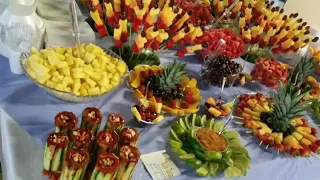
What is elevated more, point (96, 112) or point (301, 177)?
point (96, 112)

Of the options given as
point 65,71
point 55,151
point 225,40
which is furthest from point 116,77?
point 225,40

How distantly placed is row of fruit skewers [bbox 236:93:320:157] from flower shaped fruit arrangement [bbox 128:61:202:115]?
16 centimetres

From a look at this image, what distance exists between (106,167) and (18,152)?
1.03 feet

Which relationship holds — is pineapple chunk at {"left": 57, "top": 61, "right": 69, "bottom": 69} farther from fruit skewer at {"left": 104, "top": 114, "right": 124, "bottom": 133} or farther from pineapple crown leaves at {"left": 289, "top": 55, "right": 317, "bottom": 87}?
pineapple crown leaves at {"left": 289, "top": 55, "right": 317, "bottom": 87}

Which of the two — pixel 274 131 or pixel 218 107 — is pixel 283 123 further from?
pixel 218 107

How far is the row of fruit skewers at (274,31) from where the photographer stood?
4.90 feet

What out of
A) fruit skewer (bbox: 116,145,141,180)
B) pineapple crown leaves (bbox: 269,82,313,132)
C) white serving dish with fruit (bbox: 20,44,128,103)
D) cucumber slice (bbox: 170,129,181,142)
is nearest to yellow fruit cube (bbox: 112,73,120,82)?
white serving dish with fruit (bbox: 20,44,128,103)

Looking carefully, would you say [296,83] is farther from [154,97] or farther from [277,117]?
[154,97]

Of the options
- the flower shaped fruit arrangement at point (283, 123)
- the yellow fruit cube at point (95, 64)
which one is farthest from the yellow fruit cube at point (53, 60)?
the flower shaped fruit arrangement at point (283, 123)

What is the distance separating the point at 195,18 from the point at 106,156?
2.90ft

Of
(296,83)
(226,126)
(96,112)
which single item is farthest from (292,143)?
(96,112)

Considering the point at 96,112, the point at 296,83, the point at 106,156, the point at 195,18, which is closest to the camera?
the point at 106,156

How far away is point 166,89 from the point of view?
3.90ft

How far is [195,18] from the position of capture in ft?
5.11
